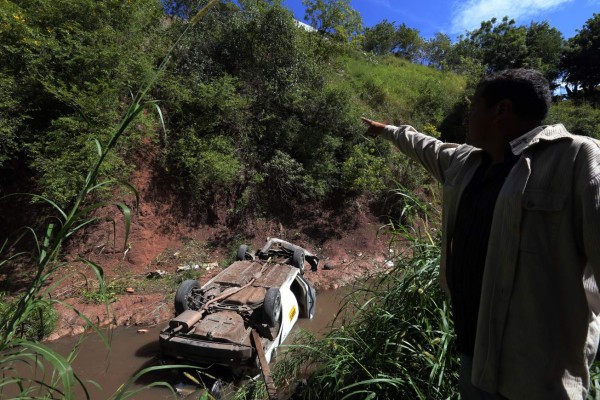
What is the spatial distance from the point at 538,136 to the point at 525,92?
0.25m

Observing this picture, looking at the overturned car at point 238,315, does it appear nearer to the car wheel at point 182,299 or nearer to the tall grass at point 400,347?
the car wheel at point 182,299

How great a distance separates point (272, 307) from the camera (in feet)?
15.2

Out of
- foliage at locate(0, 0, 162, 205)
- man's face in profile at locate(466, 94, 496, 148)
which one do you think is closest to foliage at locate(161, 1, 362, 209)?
foliage at locate(0, 0, 162, 205)

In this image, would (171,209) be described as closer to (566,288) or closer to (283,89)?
(283,89)

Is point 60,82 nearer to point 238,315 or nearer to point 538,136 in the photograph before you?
point 238,315

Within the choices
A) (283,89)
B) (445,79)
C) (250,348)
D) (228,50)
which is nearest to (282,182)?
(283,89)

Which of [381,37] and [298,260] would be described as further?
[381,37]

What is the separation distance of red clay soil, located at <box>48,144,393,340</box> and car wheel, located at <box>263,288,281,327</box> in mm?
2285

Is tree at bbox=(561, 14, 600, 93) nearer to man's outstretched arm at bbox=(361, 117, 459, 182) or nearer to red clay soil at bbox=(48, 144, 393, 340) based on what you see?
red clay soil at bbox=(48, 144, 393, 340)

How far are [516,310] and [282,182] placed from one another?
987 cm

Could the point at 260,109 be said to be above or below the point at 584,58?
below

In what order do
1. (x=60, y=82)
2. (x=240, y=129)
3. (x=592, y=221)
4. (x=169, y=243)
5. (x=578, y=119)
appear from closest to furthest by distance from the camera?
(x=592, y=221)
(x=60, y=82)
(x=169, y=243)
(x=240, y=129)
(x=578, y=119)

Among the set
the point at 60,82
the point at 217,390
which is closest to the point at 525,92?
the point at 217,390

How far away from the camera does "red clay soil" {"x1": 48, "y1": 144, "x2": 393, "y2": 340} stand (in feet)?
21.8
